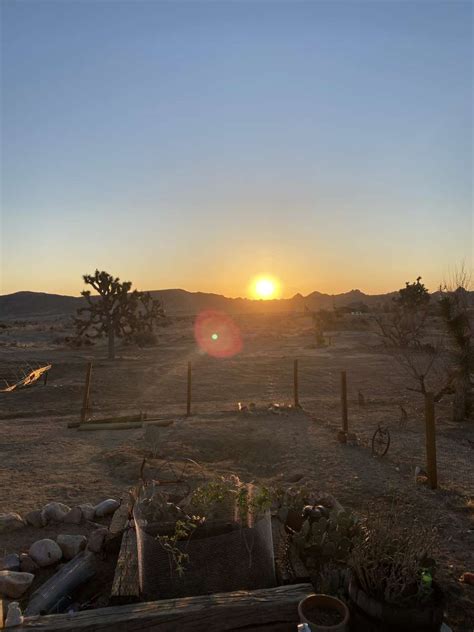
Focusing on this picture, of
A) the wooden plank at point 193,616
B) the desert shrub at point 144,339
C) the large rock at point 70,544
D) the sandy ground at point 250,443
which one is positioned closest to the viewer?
the wooden plank at point 193,616

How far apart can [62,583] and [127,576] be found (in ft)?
2.90

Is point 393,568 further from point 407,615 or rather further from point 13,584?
point 13,584

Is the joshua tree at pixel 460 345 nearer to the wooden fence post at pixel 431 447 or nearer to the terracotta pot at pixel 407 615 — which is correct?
the wooden fence post at pixel 431 447

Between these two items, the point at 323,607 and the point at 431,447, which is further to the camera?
the point at 431,447

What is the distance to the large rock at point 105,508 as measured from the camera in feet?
22.0

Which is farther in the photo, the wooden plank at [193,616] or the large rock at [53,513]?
the large rock at [53,513]

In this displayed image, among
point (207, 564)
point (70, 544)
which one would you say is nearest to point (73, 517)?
point (70, 544)

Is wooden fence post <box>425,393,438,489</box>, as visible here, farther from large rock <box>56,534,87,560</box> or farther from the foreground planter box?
large rock <box>56,534,87,560</box>

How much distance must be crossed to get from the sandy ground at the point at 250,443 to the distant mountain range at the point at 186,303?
3256 inches

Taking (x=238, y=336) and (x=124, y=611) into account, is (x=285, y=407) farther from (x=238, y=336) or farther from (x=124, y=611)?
(x=238, y=336)

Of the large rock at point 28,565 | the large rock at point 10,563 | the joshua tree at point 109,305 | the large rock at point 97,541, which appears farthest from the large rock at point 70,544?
the joshua tree at point 109,305

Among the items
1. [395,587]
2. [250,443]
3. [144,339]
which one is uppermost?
[144,339]

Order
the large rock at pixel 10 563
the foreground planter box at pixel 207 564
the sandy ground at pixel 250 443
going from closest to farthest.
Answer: the foreground planter box at pixel 207 564 < the large rock at pixel 10 563 < the sandy ground at pixel 250 443

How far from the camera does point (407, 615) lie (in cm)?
355
